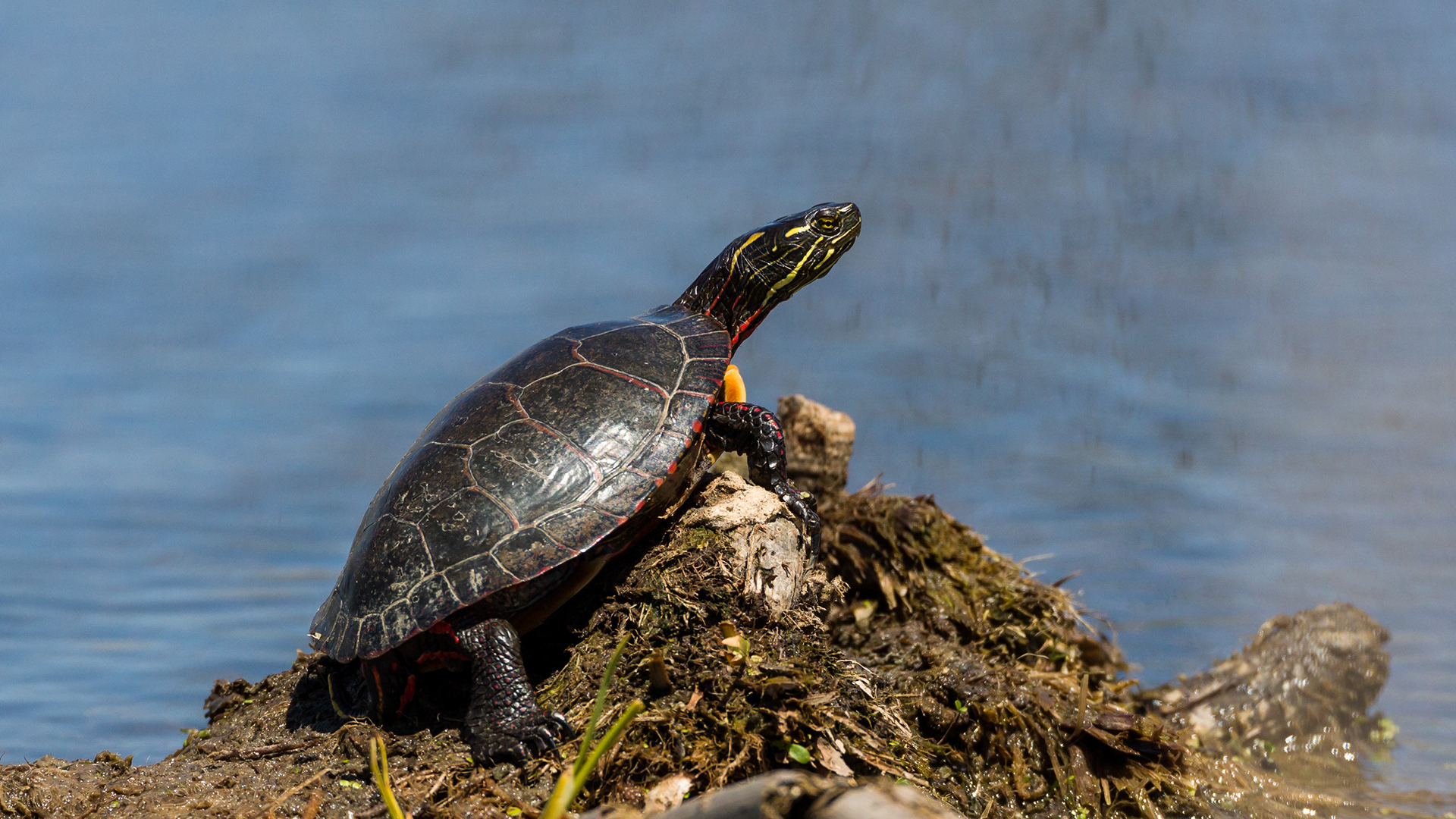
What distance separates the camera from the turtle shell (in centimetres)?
371

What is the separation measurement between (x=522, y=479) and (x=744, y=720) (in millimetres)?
1334

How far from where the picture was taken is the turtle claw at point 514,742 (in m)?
3.52

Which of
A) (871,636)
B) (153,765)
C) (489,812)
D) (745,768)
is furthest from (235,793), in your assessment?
(871,636)

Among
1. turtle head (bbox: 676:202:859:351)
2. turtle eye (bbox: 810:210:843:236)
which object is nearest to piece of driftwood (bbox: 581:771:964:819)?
turtle head (bbox: 676:202:859:351)

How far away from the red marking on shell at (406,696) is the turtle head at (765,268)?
2471mm

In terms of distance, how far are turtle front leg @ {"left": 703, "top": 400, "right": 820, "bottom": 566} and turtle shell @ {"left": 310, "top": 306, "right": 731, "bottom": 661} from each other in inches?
7.2

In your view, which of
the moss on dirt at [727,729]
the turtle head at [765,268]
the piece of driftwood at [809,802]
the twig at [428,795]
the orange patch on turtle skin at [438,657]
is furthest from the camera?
the turtle head at [765,268]

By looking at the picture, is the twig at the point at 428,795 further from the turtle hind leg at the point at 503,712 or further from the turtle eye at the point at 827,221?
the turtle eye at the point at 827,221

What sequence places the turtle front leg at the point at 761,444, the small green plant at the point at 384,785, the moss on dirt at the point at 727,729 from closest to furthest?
the small green plant at the point at 384,785 < the moss on dirt at the point at 727,729 < the turtle front leg at the point at 761,444

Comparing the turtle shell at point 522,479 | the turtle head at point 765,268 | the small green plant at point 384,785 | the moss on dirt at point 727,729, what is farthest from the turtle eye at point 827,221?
the small green plant at point 384,785

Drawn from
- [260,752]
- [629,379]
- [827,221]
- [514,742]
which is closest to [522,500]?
[629,379]

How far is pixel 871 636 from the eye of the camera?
573 cm

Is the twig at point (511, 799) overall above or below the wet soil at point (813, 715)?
below

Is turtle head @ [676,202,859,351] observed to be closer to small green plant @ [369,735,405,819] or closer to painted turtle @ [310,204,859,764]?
painted turtle @ [310,204,859,764]
